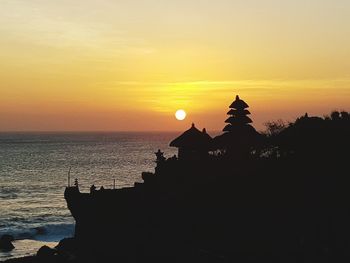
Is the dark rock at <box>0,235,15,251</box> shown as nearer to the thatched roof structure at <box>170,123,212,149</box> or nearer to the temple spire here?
the thatched roof structure at <box>170,123,212,149</box>

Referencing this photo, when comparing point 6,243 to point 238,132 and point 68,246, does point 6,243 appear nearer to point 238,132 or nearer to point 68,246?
point 68,246

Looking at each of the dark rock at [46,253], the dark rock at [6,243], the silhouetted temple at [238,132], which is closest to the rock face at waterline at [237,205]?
the silhouetted temple at [238,132]

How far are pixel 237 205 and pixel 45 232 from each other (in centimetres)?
3439

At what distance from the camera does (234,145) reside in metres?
35.7

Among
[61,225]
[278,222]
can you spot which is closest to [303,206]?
[278,222]

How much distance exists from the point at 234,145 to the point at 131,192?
27.8 feet

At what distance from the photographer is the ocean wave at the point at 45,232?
187ft

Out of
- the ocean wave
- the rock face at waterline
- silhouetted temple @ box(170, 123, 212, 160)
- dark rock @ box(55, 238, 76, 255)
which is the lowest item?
the ocean wave

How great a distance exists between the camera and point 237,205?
31.8 meters

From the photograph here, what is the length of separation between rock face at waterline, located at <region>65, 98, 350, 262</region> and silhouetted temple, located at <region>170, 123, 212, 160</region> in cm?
8

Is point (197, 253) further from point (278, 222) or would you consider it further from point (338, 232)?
point (338, 232)

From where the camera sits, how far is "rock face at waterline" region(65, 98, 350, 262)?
28031mm

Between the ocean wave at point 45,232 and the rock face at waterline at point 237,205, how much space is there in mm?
17817

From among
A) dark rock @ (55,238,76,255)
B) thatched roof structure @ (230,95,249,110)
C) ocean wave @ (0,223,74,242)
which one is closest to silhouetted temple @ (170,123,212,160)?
thatched roof structure @ (230,95,249,110)
